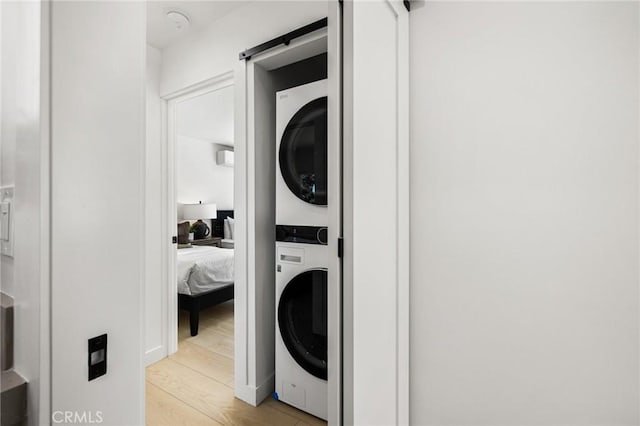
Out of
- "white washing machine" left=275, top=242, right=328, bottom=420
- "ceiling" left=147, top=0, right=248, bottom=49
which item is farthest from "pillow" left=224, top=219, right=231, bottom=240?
"white washing machine" left=275, top=242, right=328, bottom=420

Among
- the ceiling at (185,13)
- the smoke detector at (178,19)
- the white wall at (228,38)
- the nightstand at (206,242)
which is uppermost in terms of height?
the ceiling at (185,13)

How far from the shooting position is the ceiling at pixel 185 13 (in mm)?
1912

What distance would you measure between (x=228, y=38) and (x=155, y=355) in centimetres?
236

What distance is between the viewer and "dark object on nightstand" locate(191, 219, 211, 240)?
4.85 meters

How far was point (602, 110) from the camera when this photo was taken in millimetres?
1101

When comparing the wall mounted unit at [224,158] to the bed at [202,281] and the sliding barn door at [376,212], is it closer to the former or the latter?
the bed at [202,281]

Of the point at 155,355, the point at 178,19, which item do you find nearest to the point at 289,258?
the point at 155,355

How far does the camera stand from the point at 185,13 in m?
1.99

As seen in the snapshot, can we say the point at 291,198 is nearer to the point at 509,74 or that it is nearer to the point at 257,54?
the point at 257,54

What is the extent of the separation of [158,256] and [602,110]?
8.95ft

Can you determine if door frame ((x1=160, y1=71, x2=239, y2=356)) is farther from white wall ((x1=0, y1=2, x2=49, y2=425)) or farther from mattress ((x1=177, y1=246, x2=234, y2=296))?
white wall ((x1=0, y1=2, x2=49, y2=425))

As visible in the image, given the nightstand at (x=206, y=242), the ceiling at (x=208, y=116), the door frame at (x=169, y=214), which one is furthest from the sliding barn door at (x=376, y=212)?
the nightstand at (x=206, y=242)

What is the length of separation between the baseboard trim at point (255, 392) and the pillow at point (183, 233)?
289 cm

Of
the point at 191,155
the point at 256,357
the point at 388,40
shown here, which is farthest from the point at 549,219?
the point at 191,155
